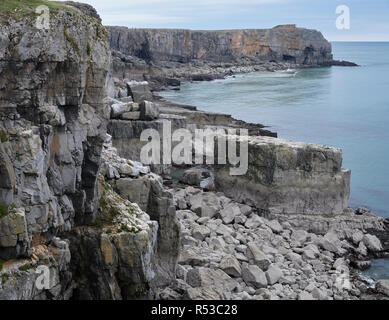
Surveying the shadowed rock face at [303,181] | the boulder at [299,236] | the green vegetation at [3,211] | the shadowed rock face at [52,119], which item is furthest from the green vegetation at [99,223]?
the shadowed rock face at [303,181]

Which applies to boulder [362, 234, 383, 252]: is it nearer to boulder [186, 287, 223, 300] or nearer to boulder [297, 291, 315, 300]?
boulder [297, 291, 315, 300]

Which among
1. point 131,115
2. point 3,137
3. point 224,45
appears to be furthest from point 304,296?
point 224,45

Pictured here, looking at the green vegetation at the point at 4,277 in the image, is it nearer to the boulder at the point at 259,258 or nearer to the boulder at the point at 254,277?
the boulder at the point at 254,277

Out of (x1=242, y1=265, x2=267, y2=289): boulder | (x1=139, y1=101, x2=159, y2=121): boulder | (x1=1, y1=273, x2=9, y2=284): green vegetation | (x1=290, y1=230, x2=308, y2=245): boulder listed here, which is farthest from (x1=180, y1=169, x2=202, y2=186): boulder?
(x1=1, y1=273, x2=9, y2=284): green vegetation

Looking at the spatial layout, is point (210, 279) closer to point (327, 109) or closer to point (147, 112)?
point (147, 112)

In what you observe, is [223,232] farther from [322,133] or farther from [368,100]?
[368,100]

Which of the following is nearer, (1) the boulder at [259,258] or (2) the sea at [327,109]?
(1) the boulder at [259,258]

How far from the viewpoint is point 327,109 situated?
238 ft

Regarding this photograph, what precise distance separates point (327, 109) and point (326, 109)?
5.8 inches

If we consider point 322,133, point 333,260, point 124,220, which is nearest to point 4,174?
point 124,220

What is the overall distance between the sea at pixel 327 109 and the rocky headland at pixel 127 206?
168 inches

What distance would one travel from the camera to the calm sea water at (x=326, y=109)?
42.0 metres

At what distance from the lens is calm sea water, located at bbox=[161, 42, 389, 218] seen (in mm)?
42031

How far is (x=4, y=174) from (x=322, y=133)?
49503 millimetres
